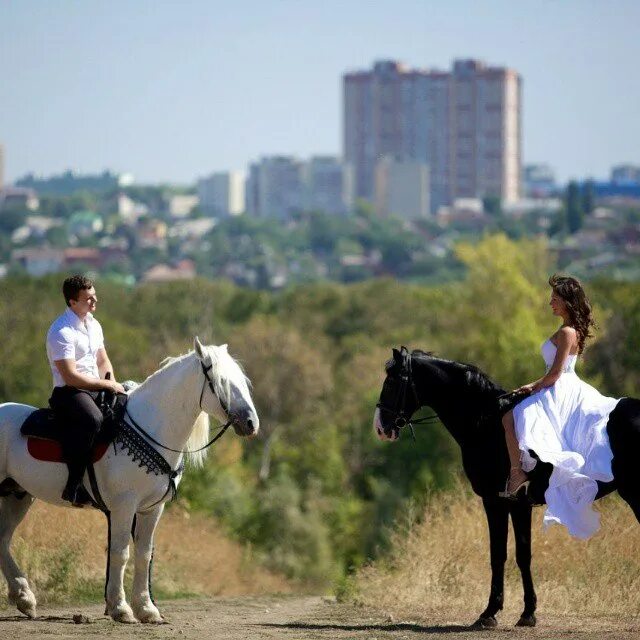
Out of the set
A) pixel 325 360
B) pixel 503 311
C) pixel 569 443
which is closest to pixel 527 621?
pixel 569 443

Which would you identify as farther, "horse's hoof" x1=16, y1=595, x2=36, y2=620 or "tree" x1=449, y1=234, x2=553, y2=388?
"tree" x1=449, y1=234, x2=553, y2=388

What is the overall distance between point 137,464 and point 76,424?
0.53m

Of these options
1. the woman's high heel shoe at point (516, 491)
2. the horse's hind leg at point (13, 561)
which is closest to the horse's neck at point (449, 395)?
the woman's high heel shoe at point (516, 491)

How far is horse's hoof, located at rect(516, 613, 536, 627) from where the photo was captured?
12602 millimetres

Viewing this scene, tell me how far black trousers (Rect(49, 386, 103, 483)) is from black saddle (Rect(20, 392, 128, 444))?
6 centimetres

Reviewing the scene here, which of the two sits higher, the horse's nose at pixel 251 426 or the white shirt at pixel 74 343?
the white shirt at pixel 74 343

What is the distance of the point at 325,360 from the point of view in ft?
249

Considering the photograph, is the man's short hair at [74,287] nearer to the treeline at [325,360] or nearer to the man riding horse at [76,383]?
the man riding horse at [76,383]

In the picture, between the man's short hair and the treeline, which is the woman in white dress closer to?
the man's short hair

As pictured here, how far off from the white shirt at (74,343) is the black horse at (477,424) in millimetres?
2124

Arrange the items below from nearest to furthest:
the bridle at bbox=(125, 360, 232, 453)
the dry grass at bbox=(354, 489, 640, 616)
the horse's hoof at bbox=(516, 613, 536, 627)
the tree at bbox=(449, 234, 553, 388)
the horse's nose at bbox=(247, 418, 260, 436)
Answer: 1. the horse's nose at bbox=(247, 418, 260, 436)
2. the bridle at bbox=(125, 360, 232, 453)
3. the horse's hoof at bbox=(516, 613, 536, 627)
4. the dry grass at bbox=(354, 489, 640, 616)
5. the tree at bbox=(449, 234, 553, 388)

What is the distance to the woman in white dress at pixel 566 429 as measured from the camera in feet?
40.1

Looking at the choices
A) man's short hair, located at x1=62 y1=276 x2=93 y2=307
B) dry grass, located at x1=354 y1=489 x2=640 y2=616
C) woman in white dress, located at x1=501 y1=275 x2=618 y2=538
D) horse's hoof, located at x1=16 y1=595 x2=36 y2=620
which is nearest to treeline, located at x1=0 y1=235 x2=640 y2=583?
dry grass, located at x1=354 y1=489 x2=640 y2=616

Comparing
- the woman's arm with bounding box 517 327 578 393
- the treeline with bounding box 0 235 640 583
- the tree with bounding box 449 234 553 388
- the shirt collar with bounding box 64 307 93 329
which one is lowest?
the treeline with bounding box 0 235 640 583
